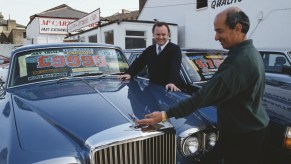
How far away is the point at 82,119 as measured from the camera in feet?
6.68

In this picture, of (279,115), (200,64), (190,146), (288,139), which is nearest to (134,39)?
(200,64)

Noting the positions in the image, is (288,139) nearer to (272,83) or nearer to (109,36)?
(272,83)

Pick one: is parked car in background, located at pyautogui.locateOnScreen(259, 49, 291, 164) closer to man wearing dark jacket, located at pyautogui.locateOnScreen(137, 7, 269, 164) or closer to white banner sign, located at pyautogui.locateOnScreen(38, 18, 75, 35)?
man wearing dark jacket, located at pyautogui.locateOnScreen(137, 7, 269, 164)

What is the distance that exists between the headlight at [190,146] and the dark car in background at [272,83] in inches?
33.3

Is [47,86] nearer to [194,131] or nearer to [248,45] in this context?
[194,131]

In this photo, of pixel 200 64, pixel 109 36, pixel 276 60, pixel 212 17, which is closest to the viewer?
pixel 200 64

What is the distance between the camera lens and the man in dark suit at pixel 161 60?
3.44 metres

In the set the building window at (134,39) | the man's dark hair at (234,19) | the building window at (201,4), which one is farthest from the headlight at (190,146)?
the building window at (134,39)

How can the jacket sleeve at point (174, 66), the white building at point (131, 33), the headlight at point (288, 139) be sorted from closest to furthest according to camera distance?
the headlight at point (288, 139), the jacket sleeve at point (174, 66), the white building at point (131, 33)

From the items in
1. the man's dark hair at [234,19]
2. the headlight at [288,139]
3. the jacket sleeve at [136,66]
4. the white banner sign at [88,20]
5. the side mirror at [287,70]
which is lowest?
the headlight at [288,139]

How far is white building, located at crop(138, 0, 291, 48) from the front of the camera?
1061cm

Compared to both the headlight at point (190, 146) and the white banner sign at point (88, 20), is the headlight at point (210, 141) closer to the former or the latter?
the headlight at point (190, 146)

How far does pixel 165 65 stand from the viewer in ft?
11.6

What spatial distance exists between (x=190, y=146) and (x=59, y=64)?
1.98 meters
